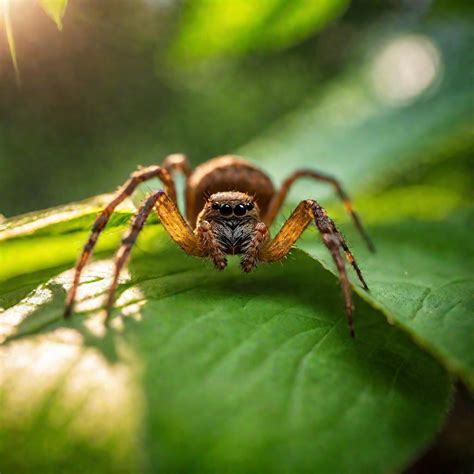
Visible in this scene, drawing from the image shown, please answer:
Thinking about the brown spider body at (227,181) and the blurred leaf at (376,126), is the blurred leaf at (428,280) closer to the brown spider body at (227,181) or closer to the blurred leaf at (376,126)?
the brown spider body at (227,181)

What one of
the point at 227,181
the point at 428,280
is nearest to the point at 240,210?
the point at 227,181

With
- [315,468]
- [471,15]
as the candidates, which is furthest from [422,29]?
[315,468]

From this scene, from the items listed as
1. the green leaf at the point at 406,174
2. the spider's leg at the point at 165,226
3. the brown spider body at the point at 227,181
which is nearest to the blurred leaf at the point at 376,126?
the green leaf at the point at 406,174

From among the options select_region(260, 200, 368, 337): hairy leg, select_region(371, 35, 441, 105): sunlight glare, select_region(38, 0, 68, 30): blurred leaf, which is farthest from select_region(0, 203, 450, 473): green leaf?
select_region(371, 35, 441, 105): sunlight glare

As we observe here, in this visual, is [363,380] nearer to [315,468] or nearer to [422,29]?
[315,468]

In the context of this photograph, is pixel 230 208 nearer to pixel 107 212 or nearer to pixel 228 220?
pixel 228 220

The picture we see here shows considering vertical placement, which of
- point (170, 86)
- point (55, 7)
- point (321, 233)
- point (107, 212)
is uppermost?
point (55, 7)
